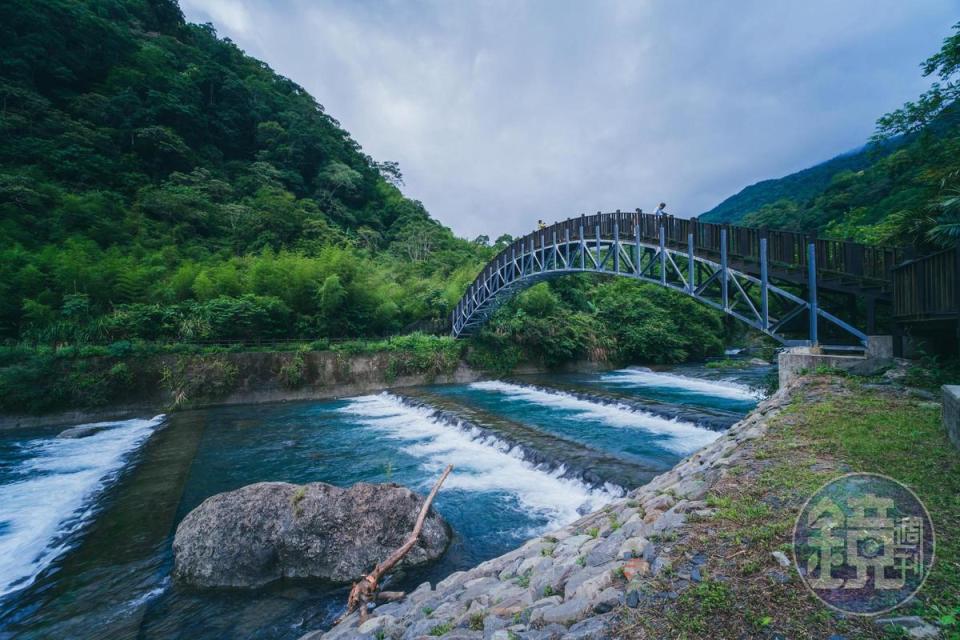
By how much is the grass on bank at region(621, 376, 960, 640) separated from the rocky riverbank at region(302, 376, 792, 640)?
14 cm

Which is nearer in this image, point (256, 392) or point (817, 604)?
point (817, 604)

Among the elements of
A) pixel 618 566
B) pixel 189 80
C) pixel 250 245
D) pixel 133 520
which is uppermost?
pixel 189 80

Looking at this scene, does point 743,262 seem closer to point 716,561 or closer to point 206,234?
point 716,561

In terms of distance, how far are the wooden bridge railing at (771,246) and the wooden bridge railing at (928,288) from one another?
2.46ft

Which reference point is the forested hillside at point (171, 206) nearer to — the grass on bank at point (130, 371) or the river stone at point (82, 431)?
the grass on bank at point (130, 371)

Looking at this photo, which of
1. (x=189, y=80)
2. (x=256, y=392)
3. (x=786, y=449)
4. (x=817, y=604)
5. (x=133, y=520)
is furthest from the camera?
(x=189, y=80)

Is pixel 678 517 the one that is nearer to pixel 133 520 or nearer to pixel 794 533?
pixel 794 533

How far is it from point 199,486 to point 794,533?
9.64 m

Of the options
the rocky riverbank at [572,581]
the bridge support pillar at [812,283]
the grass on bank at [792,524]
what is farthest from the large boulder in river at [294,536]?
the bridge support pillar at [812,283]

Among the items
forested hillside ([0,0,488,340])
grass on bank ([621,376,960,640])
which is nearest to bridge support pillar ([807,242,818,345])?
grass on bank ([621,376,960,640])

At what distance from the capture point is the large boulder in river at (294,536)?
4.80 metres

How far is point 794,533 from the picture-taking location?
2.41 meters

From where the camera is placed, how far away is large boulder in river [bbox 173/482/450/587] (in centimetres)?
480

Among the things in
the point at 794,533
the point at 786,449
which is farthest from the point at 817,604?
the point at 786,449
